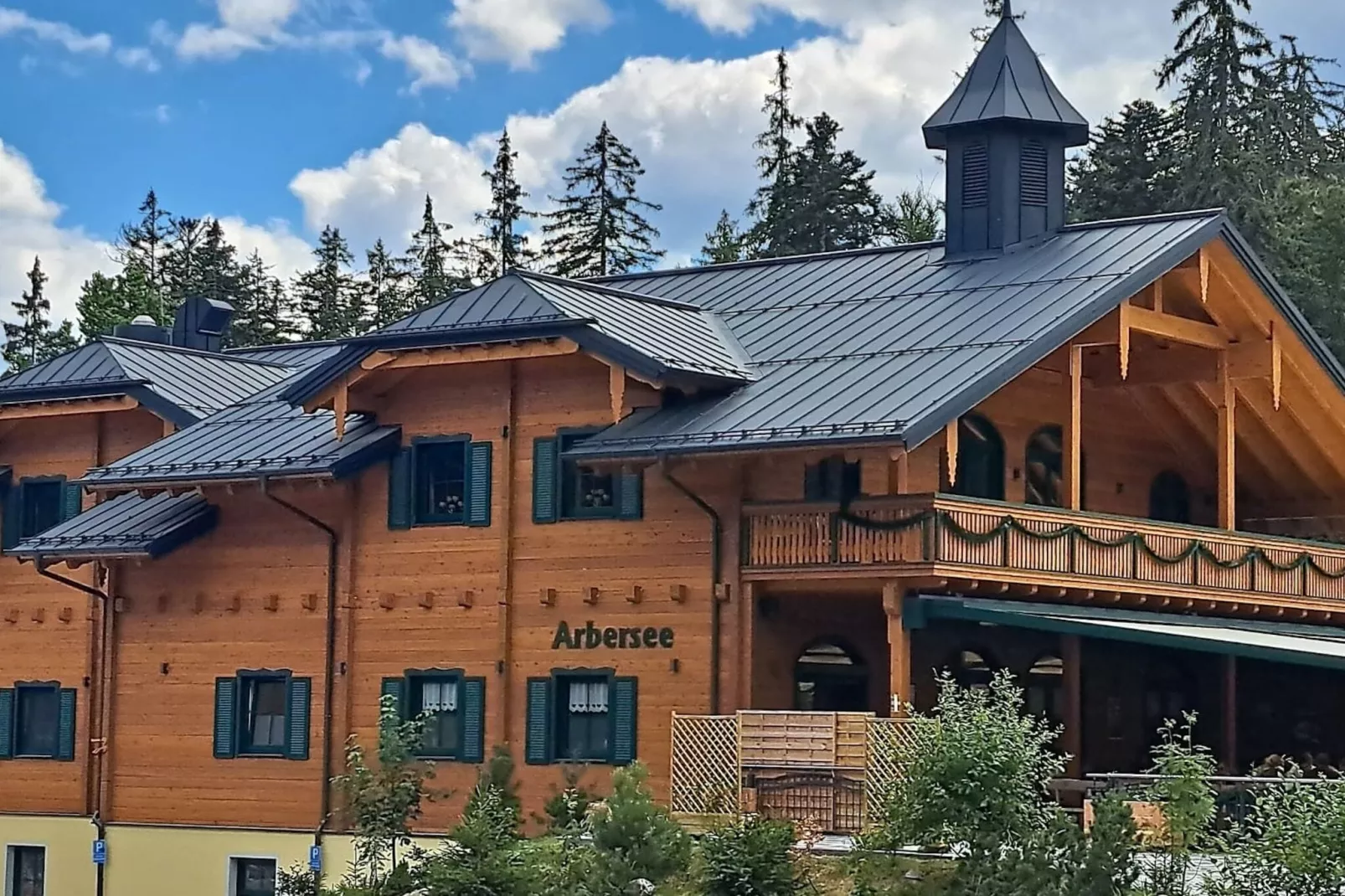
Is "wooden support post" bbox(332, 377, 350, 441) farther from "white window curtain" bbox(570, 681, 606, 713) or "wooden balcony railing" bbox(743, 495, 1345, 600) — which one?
"wooden balcony railing" bbox(743, 495, 1345, 600)

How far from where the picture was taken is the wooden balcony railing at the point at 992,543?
31.6 meters

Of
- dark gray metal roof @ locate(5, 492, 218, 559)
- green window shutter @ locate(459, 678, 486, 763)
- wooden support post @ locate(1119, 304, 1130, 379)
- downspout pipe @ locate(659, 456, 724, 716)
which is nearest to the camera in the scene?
downspout pipe @ locate(659, 456, 724, 716)

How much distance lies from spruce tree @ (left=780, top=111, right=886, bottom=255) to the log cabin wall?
31.1 metres

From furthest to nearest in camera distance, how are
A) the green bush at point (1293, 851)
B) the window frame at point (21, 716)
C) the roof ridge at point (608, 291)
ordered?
the window frame at point (21, 716) → the roof ridge at point (608, 291) → the green bush at point (1293, 851)

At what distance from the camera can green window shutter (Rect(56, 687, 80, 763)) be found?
40.3 metres

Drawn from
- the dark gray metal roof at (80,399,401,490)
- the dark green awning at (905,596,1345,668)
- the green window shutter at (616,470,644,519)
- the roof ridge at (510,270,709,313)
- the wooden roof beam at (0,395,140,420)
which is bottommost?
the dark green awning at (905,596,1345,668)

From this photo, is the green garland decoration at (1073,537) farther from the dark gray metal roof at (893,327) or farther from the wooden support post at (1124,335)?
the wooden support post at (1124,335)

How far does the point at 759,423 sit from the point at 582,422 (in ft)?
11.3

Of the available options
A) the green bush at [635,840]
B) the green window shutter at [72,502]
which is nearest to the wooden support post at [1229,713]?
the green bush at [635,840]

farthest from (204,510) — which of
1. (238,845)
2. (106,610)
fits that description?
(238,845)

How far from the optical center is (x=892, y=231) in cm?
7244

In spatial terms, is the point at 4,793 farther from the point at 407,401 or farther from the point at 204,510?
the point at 407,401

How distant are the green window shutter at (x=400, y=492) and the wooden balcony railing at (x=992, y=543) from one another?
19.0 ft

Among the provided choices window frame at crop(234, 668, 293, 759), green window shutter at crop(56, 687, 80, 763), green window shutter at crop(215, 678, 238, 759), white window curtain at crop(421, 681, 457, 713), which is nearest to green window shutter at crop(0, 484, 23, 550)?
green window shutter at crop(56, 687, 80, 763)
